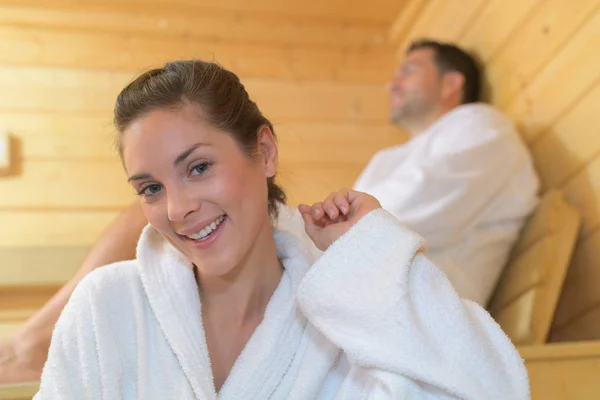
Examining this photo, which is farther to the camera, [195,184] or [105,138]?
[105,138]

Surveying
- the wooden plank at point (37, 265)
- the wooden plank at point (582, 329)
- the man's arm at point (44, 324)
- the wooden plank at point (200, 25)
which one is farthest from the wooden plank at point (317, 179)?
the wooden plank at point (582, 329)

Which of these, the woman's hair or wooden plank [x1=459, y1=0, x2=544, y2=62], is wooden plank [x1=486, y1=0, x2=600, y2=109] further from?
the woman's hair

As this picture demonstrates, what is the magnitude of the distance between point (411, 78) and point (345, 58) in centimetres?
46

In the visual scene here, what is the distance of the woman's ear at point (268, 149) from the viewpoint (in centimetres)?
113

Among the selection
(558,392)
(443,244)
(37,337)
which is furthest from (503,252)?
(37,337)

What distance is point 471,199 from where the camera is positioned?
162 centimetres

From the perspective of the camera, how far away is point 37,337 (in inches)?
53.2

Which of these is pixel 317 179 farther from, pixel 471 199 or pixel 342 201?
pixel 342 201

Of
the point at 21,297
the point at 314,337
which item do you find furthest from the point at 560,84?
the point at 21,297

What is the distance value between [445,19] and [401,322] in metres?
1.61

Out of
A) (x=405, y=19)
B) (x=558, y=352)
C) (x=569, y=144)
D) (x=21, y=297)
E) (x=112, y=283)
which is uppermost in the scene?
(x=569, y=144)

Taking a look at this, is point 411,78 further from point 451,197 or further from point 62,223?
point 62,223

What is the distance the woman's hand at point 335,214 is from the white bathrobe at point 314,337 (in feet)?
0.12

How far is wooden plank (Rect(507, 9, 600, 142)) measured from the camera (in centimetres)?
154
